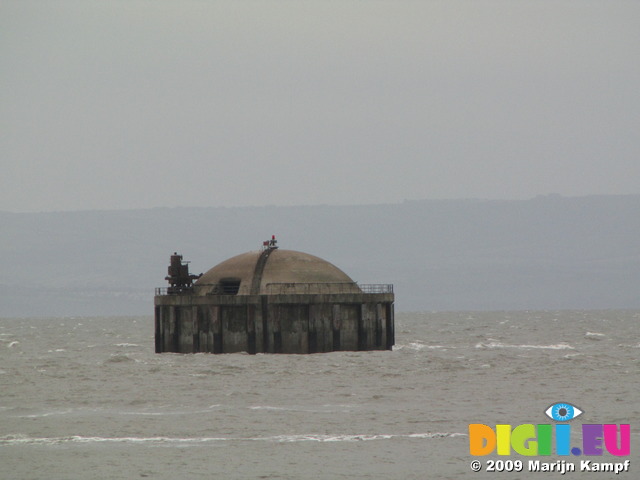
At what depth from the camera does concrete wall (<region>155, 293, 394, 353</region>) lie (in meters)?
62.3

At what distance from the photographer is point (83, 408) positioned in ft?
135

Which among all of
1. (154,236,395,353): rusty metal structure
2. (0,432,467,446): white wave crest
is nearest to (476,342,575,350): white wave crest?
(154,236,395,353): rusty metal structure

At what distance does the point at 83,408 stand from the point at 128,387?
7.79 meters

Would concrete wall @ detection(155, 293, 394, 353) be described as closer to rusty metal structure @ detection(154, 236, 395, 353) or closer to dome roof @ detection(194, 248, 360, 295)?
rusty metal structure @ detection(154, 236, 395, 353)

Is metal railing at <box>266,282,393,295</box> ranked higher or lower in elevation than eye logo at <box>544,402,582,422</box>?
higher

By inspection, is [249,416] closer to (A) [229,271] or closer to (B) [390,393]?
(B) [390,393]

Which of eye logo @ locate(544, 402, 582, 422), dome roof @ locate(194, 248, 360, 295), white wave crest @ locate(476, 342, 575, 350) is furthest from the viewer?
white wave crest @ locate(476, 342, 575, 350)

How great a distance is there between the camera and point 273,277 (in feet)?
211

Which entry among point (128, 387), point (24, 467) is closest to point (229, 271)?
point (128, 387)

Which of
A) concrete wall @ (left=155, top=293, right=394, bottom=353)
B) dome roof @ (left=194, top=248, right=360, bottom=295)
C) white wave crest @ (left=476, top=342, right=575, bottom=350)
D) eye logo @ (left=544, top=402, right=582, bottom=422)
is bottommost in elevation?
white wave crest @ (left=476, top=342, right=575, bottom=350)

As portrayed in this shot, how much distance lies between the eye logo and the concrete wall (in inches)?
920

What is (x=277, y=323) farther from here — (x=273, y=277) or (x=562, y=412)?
(x=562, y=412)

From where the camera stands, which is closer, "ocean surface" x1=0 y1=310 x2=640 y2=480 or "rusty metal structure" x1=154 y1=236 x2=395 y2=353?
"ocean surface" x1=0 y1=310 x2=640 y2=480

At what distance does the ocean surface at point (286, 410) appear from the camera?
28781 millimetres
